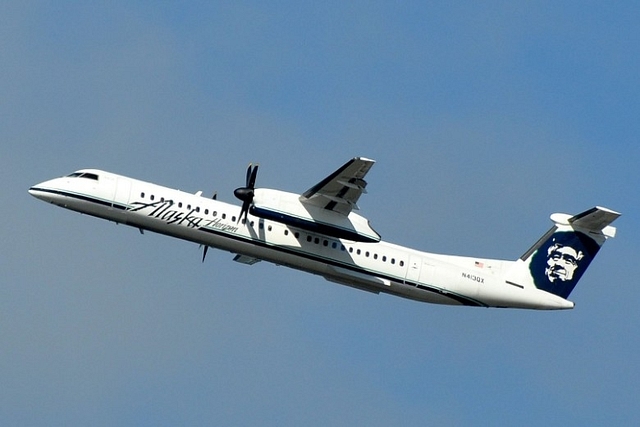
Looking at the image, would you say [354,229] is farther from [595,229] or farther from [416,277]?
[595,229]

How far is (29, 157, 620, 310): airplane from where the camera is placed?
4228 centimetres

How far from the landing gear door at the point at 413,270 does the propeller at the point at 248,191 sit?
709 cm

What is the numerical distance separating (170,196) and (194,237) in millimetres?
1845

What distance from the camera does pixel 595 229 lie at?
152 feet

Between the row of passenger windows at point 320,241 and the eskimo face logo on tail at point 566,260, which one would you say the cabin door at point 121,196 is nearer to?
the row of passenger windows at point 320,241

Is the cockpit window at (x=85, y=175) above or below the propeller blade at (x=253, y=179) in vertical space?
below

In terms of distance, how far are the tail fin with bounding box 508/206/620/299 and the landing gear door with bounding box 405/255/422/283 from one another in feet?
14.0

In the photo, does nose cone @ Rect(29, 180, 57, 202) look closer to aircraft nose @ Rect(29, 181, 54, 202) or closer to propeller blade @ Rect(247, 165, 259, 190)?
aircraft nose @ Rect(29, 181, 54, 202)

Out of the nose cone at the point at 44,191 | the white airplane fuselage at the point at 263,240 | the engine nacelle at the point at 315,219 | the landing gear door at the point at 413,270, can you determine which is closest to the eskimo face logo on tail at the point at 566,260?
the white airplane fuselage at the point at 263,240

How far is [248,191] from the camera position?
41.9 meters

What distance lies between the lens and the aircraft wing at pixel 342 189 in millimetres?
40344

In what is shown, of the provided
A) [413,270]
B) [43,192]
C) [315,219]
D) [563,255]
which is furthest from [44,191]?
[563,255]

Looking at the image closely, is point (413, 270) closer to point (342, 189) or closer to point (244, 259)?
point (342, 189)

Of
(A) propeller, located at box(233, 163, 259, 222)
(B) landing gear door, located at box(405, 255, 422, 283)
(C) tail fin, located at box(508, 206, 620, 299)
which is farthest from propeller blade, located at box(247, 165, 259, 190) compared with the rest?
(C) tail fin, located at box(508, 206, 620, 299)
